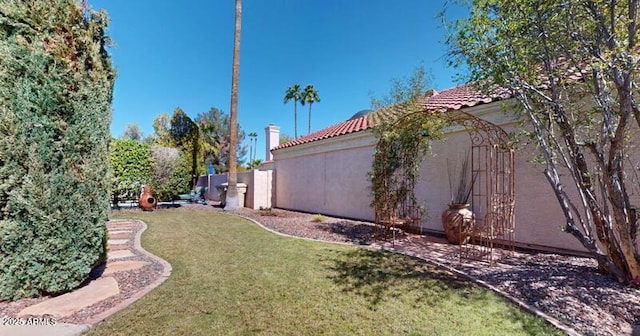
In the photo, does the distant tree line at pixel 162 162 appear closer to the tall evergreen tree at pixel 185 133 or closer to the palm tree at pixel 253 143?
the tall evergreen tree at pixel 185 133

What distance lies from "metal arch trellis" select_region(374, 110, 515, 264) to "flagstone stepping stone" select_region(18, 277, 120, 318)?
668cm

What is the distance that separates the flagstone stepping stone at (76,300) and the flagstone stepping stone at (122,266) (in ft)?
1.47

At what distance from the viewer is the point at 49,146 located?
147 inches

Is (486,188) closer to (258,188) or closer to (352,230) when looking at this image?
(352,230)

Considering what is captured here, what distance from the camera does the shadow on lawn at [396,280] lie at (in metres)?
4.28

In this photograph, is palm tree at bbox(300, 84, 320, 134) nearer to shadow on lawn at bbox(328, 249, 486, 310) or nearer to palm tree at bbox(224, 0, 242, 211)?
palm tree at bbox(224, 0, 242, 211)

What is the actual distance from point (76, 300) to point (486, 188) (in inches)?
364

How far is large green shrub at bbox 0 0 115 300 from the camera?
353cm

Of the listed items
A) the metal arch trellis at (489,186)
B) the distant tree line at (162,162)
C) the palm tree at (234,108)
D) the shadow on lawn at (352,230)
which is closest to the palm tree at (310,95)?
the distant tree line at (162,162)

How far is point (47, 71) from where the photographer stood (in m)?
3.74

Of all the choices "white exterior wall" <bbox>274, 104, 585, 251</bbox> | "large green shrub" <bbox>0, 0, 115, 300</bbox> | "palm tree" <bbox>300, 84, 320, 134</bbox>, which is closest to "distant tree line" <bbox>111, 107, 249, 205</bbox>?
"white exterior wall" <bbox>274, 104, 585, 251</bbox>

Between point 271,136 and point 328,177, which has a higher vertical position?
point 271,136

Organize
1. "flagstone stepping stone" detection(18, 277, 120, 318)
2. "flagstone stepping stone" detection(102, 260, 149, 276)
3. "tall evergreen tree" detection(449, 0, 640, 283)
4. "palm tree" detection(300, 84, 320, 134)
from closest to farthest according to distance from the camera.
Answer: "flagstone stepping stone" detection(18, 277, 120, 318) < "tall evergreen tree" detection(449, 0, 640, 283) < "flagstone stepping stone" detection(102, 260, 149, 276) < "palm tree" detection(300, 84, 320, 134)

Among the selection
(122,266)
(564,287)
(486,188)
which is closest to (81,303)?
(122,266)
